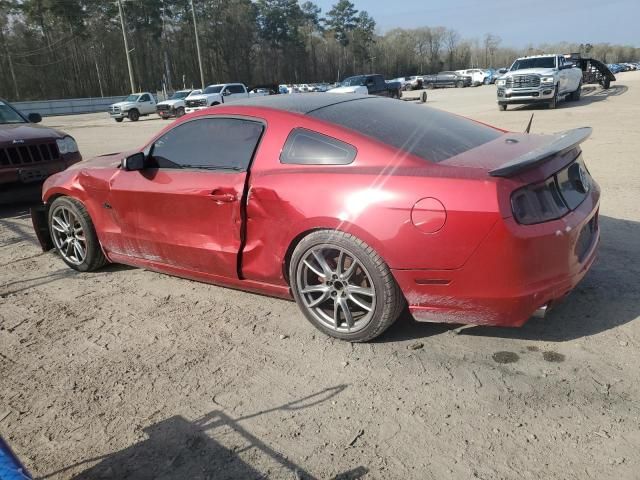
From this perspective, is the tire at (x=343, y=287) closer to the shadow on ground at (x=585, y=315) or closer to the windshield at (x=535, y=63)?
the shadow on ground at (x=585, y=315)

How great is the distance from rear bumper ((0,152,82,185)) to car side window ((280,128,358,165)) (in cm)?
496

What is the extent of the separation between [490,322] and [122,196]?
116 inches

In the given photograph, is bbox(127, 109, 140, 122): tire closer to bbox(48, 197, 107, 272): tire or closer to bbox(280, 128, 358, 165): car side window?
bbox(48, 197, 107, 272): tire

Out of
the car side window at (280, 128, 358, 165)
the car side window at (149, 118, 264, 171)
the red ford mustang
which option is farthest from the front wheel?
the car side window at (280, 128, 358, 165)

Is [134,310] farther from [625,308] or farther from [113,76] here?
[113,76]

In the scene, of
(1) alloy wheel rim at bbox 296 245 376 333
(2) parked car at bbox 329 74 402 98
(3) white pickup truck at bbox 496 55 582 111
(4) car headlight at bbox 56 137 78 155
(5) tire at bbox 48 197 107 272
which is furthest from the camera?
(2) parked car at bbox 329 74 402 98

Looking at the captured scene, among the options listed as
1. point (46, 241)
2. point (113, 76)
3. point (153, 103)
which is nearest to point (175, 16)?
point (113, 76)

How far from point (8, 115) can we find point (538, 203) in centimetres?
819

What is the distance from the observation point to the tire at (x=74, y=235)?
463 centimetres

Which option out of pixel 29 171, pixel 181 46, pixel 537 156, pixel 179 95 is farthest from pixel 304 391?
pixel 181 46

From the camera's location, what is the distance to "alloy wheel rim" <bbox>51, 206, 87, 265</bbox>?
187 inches

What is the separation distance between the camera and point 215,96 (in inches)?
1169

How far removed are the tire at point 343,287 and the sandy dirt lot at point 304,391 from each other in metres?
0.15

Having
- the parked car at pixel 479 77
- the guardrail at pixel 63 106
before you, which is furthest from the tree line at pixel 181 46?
the parked car at pixel 479 77
